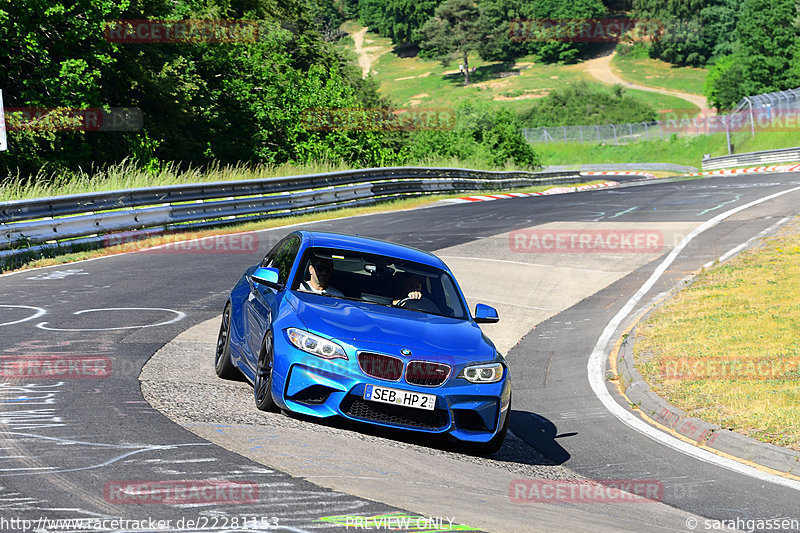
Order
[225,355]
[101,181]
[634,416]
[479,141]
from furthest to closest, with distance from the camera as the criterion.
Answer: [479,141] < [101,181] < [634,416] < [225,355]

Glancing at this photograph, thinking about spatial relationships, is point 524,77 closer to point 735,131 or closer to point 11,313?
point 735,131

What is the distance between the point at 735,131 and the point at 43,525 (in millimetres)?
74828

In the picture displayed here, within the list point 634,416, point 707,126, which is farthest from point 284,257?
point 707,126

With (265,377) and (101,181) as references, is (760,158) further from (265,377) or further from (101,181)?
(265,377)

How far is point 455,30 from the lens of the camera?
6624 inches

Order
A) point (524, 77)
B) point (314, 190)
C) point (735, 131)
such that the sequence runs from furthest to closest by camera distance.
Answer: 1. point (524, 77)
2. point (735, 131)
3. point (314, 190)

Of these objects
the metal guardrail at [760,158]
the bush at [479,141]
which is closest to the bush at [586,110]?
the metal guardrail at [760,158]

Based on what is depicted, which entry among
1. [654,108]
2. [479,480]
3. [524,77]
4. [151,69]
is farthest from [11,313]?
[524,77]

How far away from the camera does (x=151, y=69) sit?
34094 millimetres

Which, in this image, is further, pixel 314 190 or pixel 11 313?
pixel 314 190

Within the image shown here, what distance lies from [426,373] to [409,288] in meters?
1.56

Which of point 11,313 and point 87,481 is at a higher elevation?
point 87,481

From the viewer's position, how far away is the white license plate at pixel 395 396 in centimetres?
746

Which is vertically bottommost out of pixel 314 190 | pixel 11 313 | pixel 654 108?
pixel 654 108
